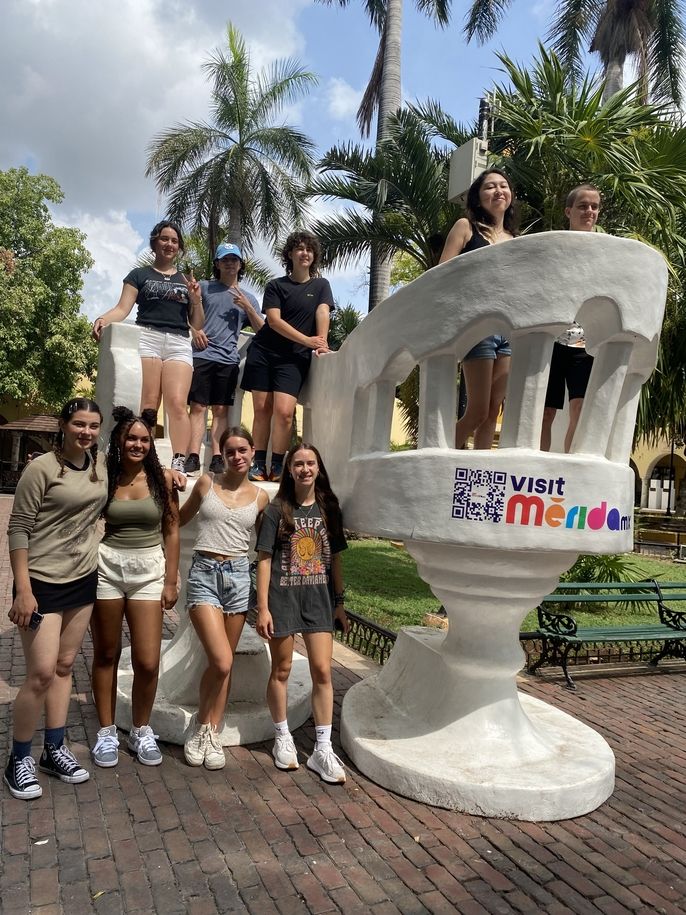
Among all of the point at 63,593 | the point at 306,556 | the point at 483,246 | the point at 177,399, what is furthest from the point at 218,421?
the point at 483,246

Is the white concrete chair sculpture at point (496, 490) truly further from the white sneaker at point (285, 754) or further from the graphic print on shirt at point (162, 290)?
the graphic print on shirt at point (162, 290)

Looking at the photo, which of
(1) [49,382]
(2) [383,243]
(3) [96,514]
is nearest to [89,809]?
(3) [96,514]

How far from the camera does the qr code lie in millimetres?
3562

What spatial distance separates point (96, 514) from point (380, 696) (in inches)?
89.8

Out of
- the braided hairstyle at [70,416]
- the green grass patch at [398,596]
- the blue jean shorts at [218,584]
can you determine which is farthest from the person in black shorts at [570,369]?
the green grass patch at [398,596]

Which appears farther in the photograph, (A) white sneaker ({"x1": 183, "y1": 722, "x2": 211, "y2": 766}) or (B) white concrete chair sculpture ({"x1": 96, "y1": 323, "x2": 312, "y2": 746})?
(B) white concrete chair sculpture ({"x1": 96, "y1": 323, "x2": 312, "y2": 746})

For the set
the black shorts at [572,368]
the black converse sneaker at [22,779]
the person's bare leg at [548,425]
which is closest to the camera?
the black converse sneaker at [22,779]

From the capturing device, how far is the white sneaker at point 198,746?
159 inches

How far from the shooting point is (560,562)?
3889 millimetres

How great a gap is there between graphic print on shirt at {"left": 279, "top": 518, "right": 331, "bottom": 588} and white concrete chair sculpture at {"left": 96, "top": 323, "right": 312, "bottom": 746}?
37.4 inches

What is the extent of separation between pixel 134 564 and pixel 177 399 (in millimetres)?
1582

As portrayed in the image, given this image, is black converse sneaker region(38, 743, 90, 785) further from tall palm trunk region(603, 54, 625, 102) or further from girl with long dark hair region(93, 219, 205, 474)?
tall palm trunk region(603, 54, 625, 102)

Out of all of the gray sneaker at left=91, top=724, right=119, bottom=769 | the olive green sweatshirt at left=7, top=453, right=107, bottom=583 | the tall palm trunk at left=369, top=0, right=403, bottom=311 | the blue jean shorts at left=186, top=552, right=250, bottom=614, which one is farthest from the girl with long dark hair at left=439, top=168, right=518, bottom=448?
the tall palm trunk at left=369, top=0, right=403, bottom=311

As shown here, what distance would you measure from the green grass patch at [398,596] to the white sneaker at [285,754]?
4.16 meters
